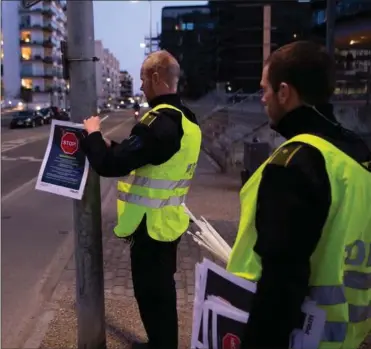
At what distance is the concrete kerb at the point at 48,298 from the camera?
4.28 m

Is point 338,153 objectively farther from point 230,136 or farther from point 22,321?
point 230,136

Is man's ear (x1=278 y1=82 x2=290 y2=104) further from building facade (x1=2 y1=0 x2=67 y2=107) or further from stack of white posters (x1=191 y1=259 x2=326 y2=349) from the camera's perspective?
building facade (x1=2 y1=0 x2=67 y2=107)

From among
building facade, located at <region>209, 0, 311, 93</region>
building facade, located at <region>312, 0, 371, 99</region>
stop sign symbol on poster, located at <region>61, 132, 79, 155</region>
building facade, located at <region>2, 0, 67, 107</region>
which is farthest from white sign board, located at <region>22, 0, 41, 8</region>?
building facade, located at <region>2, 0, 67, 107</region>

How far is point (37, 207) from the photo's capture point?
995cm

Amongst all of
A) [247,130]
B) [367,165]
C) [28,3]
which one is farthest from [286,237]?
[247,130]

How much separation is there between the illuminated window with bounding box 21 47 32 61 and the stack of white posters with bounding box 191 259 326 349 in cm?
11432

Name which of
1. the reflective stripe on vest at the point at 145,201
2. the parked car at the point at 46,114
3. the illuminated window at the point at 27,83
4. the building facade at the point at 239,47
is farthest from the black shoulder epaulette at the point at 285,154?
the illuminated window at the point at 27,83

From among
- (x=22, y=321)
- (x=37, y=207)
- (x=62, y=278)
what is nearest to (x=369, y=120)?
(x=37, y=207)

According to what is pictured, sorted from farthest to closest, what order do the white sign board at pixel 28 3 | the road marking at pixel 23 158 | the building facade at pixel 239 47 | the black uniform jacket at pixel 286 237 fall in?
the building facade at pixel 239 47, the road marking at pixel 23 158, the white sign board at pixel 28 3, the black uniform jacket at pixel 286 237

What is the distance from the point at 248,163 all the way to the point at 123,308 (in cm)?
651

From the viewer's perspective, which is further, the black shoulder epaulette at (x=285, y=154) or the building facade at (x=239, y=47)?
the building facade at (x=239, y=47)

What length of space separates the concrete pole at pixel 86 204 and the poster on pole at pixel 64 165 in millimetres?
173

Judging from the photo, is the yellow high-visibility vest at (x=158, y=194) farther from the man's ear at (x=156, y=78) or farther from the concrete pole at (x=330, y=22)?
the concrete pole at (x=330, y=22)

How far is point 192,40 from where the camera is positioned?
84875mm
